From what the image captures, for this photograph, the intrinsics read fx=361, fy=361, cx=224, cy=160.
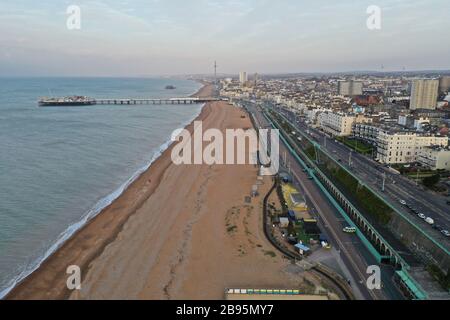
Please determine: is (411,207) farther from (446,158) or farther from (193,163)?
(193,163)

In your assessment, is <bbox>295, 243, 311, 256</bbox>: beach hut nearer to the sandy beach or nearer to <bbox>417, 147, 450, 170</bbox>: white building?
the sandy beach

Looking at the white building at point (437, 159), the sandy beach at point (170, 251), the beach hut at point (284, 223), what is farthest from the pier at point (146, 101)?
the beach hut at point (284, 223)

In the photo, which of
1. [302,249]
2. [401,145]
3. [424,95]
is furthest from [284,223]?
[424,95]

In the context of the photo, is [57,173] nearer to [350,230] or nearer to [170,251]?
[170,251]

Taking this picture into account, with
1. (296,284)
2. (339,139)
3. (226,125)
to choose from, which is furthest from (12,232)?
(226,125)

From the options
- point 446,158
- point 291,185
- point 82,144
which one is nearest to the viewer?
point 291,185
